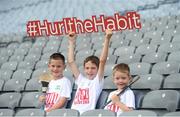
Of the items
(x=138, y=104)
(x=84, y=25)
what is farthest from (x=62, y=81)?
(x=84, y=25)

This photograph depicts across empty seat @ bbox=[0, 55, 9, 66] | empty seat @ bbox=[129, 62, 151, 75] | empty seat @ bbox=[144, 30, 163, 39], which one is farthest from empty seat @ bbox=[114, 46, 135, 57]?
empty seat @ bbox=[0, 55, 9, 66]

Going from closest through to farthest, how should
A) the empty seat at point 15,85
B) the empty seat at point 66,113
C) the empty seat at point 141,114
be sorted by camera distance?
the empty seat at point 141,114
the empty seat at point 66,113
the empty seat at point 15,85

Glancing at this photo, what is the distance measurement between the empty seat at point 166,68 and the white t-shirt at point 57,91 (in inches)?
38.5

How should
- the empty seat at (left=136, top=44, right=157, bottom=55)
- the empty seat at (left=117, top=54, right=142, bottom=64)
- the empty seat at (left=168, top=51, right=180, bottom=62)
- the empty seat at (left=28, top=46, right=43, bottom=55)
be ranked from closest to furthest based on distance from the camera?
the empty seat at (left=168, top=51, right=180, bottom=62) → the empty seat at (left=117, top=54, right=142, bottom=64) → the empty seat at (left=136, top=44, right=157, bottom=55) → the empty seat at (left=28, top=46, right=43, bottom=55)

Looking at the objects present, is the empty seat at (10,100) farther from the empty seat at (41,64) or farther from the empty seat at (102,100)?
the empty seat at (41,64)

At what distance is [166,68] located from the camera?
3727 millimetres

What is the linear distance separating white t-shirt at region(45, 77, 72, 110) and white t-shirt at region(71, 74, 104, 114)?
4.3 inches

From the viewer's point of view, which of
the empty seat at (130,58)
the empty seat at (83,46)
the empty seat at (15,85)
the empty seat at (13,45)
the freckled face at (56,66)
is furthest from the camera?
the empty seat at (13,45)

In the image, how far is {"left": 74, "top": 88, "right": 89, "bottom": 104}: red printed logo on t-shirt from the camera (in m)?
3.21

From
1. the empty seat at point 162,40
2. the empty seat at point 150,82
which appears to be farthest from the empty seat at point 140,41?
the empty seat at point 150,82

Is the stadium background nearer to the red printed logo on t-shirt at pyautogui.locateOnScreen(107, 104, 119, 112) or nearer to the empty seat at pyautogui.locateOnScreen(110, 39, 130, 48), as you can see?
the empty seat at pyautogui.locateOnScreen(110, 39, 130, 48)

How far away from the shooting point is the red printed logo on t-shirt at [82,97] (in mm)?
3214

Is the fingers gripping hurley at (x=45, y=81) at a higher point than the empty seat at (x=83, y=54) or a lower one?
lower

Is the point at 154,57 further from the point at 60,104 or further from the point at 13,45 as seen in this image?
the point at 13,45
